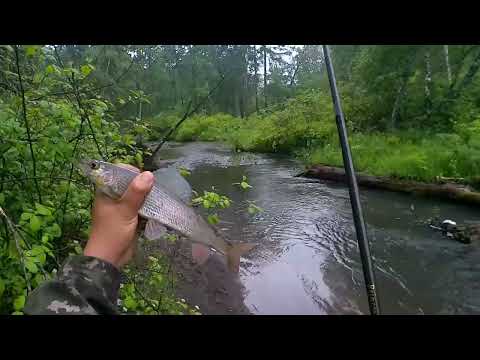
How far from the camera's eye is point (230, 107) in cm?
5297

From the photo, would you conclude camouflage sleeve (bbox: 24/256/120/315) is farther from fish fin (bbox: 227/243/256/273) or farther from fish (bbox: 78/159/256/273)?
fish fin (bbox: 227/243/256/273)

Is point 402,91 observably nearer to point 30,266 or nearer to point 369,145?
point 369,145

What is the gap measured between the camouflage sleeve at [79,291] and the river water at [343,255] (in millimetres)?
4247

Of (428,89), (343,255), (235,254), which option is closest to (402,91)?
(428,89)

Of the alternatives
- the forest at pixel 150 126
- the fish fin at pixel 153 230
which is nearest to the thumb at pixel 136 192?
the fish fin at pixel 153 230

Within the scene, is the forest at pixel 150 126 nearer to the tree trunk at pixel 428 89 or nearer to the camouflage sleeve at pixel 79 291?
the tree trunk at pixel 428 89

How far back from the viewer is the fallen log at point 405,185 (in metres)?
9.95

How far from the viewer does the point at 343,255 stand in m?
7.38

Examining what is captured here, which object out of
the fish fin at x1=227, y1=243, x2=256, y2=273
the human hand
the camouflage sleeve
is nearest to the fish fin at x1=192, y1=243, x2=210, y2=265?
the fish fin at x1=227, y1=243, x2=256, y2=273

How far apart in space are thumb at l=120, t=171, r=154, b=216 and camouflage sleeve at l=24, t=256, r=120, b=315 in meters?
0.31

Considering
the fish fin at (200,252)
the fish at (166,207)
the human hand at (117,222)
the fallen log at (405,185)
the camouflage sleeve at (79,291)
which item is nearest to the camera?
the camouflage sleeve at (79,291)

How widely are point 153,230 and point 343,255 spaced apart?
6.12 m

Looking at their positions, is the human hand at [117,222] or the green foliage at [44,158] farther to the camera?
the green foliage at [44,158]
